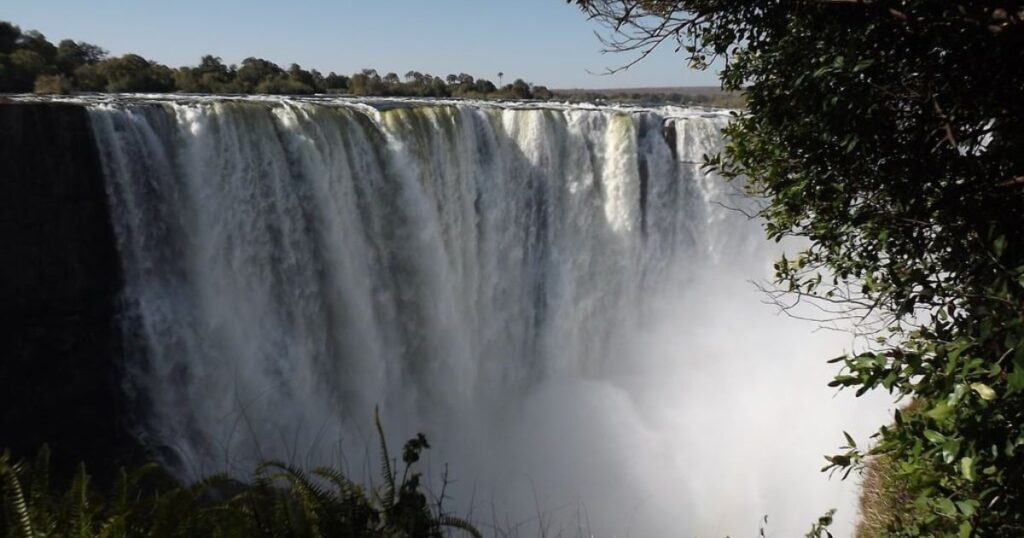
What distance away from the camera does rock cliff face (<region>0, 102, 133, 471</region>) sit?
28.5ft

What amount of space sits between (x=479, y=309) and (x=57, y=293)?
6978mm

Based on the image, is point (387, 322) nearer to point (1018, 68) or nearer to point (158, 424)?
point (158, 424)

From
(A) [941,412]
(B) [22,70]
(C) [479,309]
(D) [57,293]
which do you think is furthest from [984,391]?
(B) [22,70]

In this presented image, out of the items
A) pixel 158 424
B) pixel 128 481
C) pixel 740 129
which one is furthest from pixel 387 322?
pixel 128 481

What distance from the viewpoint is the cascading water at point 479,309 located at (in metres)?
9.78

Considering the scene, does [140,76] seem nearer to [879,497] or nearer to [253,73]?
[253,73]

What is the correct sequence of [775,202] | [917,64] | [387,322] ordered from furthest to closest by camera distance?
[387,322]
[775,202]
[917,64]

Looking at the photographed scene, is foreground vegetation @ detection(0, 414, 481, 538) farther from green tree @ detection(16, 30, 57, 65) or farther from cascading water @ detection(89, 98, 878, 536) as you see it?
green tree @ detection(16, 30, 57, 65)

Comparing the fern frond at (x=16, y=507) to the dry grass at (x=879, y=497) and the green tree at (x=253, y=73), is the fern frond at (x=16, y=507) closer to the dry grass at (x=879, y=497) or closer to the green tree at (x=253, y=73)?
the dry grass at (x=879, y=497)

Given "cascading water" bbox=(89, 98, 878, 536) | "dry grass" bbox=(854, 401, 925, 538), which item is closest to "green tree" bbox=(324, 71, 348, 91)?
"cascading water" bbox=(89, 98, 878, 536)

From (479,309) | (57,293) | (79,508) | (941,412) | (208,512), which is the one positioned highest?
(941,412)

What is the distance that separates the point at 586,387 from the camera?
14.8 m

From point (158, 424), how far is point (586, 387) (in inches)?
330

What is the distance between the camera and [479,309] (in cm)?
1347
